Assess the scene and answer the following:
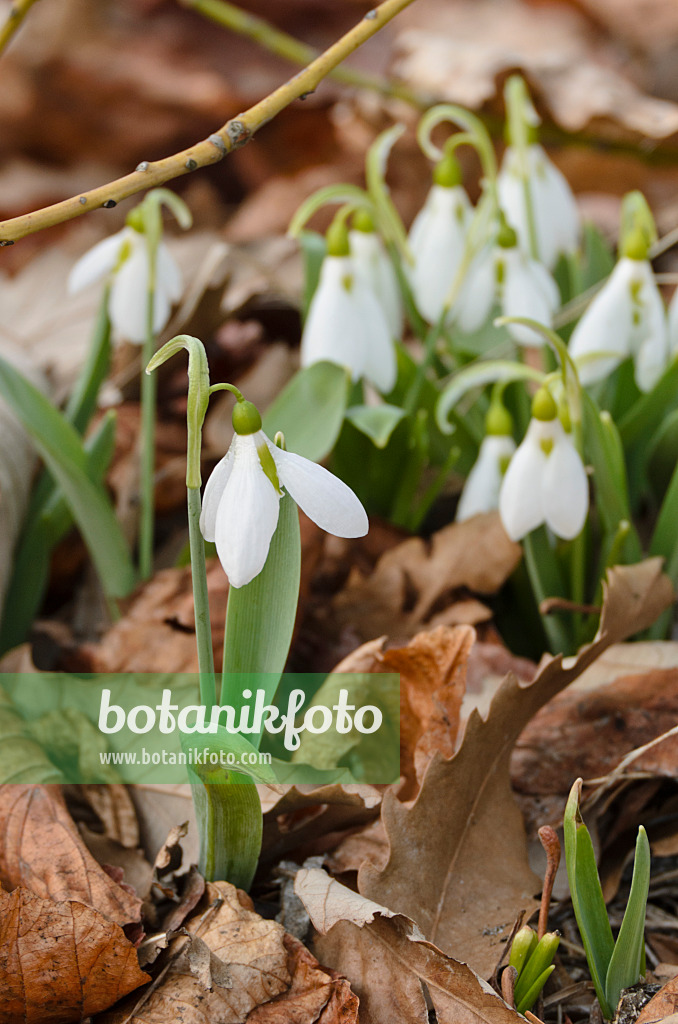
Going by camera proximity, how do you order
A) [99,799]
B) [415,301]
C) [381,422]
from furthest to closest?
1. [415,301]
2. [381,422]
3. [99,799]

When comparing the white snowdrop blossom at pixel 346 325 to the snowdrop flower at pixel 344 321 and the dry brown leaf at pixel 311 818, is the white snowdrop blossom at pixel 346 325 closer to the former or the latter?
the snowdrop flower at pixel 344 321

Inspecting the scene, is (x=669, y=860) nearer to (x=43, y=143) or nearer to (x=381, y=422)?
(x=381, y=422)

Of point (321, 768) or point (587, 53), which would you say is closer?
point (321, 768)

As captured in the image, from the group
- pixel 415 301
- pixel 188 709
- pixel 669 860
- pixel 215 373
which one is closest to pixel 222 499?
pixel 188 709

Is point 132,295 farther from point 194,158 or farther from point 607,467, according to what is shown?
point 607,467

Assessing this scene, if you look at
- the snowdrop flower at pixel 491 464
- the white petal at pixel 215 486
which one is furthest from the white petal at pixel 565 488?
the white petal at pixel 215 486

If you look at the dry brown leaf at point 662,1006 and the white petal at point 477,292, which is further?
the white petal at point 477,292
